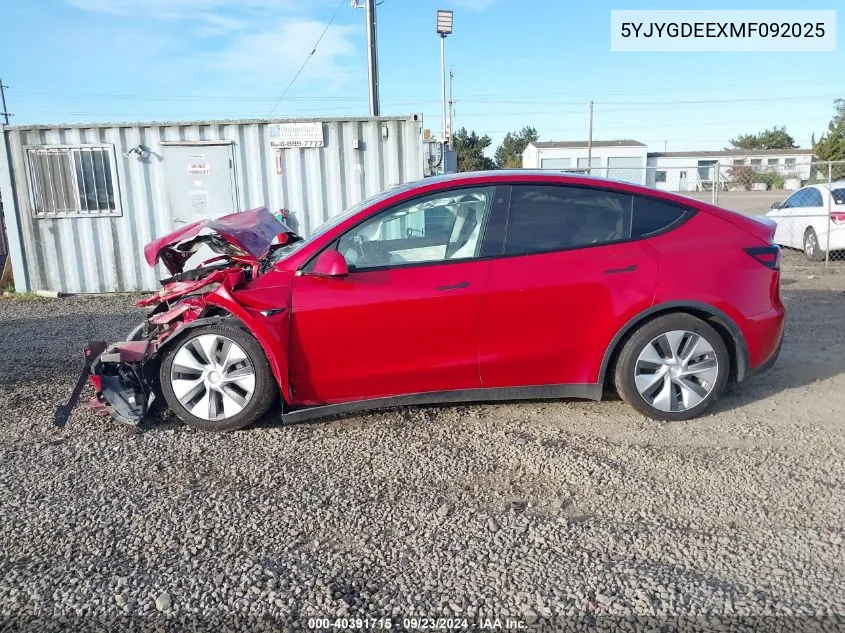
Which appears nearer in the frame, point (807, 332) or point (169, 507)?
point (169, 507)

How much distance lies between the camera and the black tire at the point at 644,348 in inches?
166

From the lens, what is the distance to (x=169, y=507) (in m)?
3.37

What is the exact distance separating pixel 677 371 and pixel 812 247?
9.25m

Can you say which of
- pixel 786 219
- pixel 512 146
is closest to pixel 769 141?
pixel 512 146

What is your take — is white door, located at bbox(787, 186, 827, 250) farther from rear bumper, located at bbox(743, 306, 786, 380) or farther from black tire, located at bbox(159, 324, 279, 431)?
black tire, located at bbox(159, 324, 279, 431)

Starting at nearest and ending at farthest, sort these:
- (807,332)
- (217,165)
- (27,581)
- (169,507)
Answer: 1. (27,581)
2. (169,507)
3. (807,332)
4. (217,165)

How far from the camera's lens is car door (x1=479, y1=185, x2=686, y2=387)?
411 centimetres

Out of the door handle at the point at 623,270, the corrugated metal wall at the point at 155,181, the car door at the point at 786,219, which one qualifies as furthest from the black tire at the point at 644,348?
the car door at the point at 786,219

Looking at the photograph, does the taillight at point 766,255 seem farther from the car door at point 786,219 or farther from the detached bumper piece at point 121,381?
the car door at point 786,219

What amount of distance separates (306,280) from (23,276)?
8.10 m

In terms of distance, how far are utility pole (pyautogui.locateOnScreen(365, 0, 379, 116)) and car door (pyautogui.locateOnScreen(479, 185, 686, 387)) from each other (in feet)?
32.2

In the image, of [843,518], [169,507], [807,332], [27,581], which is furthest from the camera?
[807,332]

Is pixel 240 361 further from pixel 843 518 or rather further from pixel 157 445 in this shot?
pixel 843 518

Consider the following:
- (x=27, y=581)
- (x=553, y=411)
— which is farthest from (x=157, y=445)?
(x=553, y=411)
